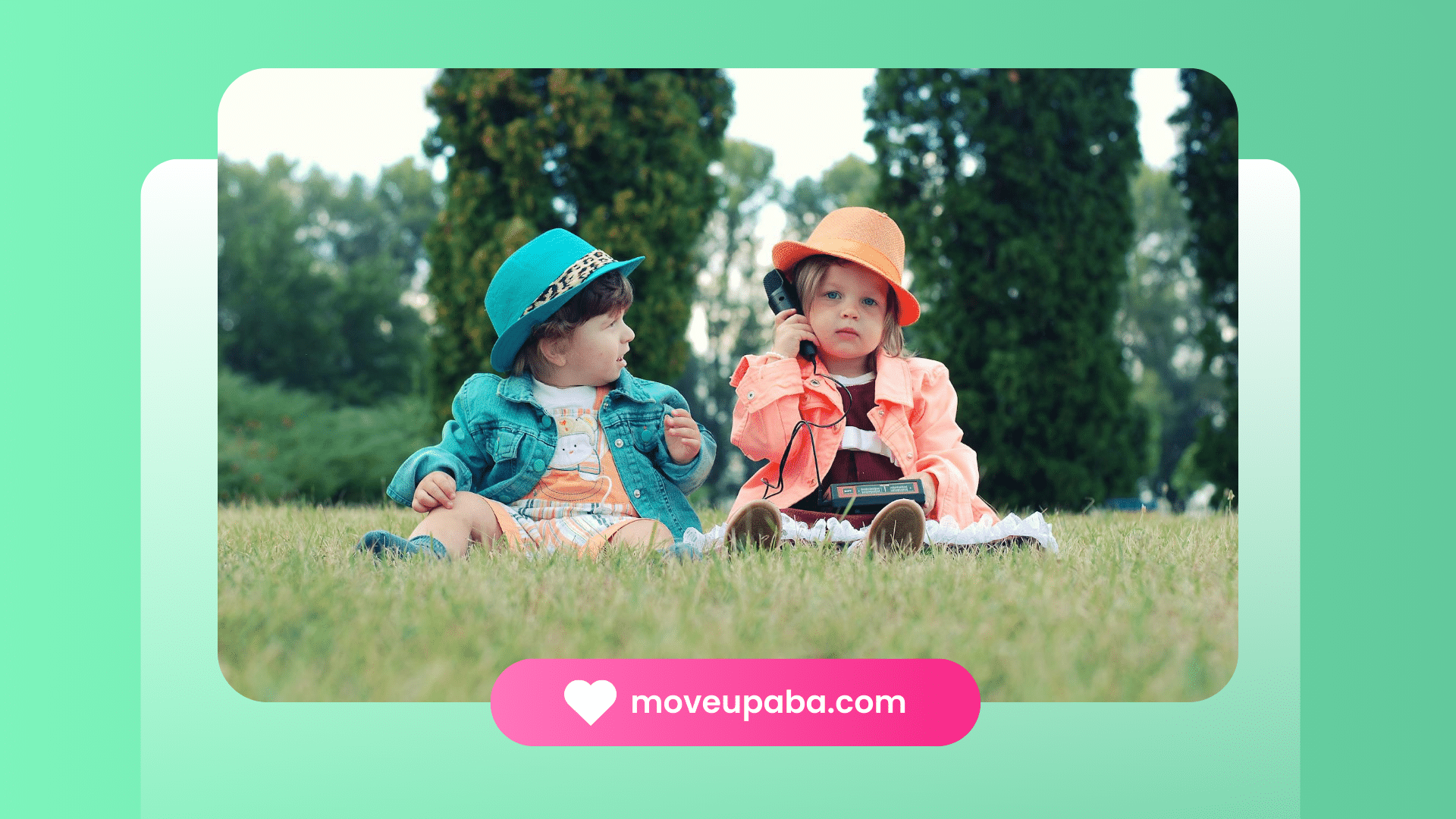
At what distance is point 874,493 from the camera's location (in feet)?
7.88

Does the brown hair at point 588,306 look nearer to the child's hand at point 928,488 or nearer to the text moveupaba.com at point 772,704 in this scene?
the child's hand at point 928,488

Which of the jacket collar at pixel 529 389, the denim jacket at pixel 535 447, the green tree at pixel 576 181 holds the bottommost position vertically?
the denim jacket at pixel 535 447

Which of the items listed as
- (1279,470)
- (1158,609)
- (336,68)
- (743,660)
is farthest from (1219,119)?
(336,68)

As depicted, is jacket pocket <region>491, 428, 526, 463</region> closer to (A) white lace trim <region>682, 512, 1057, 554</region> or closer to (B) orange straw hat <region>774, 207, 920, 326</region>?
(A) white lace trim <region>682, 512, 1057, 554</region>

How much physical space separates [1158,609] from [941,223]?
64.7 inches

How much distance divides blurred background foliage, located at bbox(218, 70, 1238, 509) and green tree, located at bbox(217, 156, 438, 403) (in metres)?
0.02

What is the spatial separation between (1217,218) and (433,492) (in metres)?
2.02

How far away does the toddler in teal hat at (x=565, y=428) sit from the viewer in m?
2.48

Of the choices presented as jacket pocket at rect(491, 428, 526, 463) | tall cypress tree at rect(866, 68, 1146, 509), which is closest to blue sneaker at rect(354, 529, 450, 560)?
jacket pocket at rect(491, 428, 526, 463)

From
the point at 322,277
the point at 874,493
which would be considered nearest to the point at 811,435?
the point at 874,493

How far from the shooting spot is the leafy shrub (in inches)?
160

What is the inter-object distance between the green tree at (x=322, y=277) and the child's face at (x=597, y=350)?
2.39 feet

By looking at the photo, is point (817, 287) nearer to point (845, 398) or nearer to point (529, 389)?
point (845, 398)

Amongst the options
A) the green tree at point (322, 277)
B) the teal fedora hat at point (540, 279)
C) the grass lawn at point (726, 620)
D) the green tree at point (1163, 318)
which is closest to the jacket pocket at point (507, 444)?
the teal fedora hat at point (540, 279)
